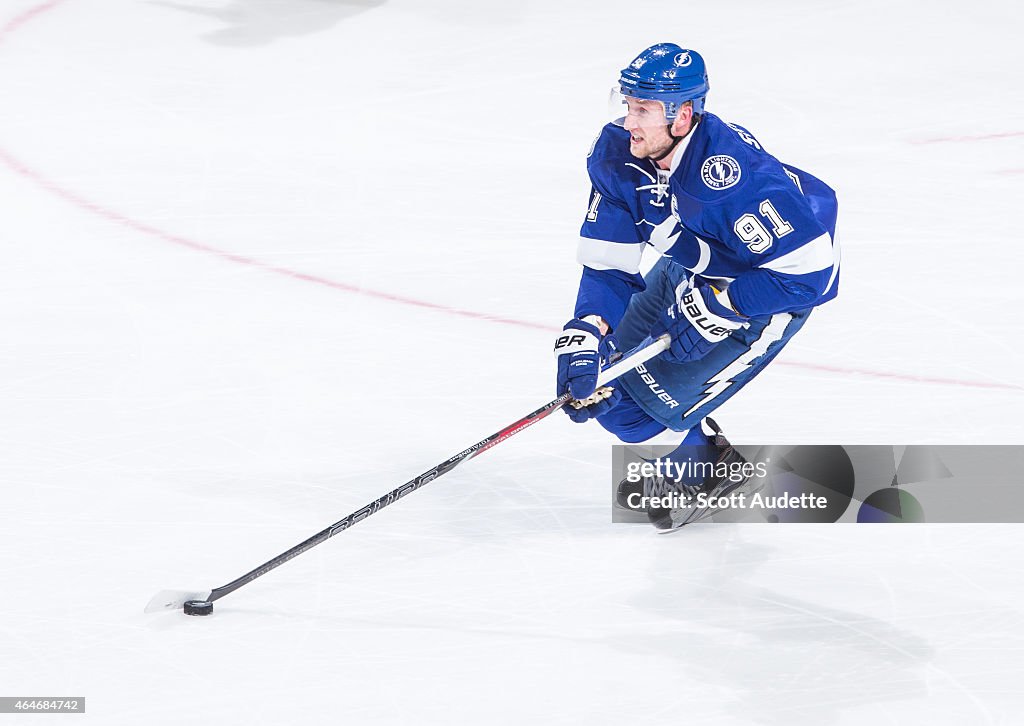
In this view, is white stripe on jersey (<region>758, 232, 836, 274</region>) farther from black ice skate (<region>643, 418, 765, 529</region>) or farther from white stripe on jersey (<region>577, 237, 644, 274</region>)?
black ice skate (<region>643, 418, 765, 529</region>)

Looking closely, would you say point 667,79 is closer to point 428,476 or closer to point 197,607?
point 428,476

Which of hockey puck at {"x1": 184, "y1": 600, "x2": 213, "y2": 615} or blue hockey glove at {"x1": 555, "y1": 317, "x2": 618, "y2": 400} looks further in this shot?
blue hockey glove at {"x1": 555, "y1": 317, "x2": 618, "y2": 400}

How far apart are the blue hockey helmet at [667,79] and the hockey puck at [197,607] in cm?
143

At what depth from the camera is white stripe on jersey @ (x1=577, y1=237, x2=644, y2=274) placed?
133 inches

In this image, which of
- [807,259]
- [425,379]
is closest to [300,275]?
[425,379]

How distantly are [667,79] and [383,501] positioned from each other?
1.13 metres

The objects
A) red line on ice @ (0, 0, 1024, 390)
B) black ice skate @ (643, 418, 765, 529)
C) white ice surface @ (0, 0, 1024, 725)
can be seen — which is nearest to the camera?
white ice surface @ (0, 0, 1024, 725)

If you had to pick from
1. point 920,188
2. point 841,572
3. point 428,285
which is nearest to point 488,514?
point 841,572

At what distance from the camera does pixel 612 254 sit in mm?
3391

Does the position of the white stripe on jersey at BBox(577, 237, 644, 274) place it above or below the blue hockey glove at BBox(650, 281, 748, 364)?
above

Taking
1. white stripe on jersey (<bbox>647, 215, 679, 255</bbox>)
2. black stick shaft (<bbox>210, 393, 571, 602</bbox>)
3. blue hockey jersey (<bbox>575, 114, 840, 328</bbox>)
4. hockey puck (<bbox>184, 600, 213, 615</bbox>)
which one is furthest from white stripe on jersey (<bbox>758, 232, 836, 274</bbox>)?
hockey puck (<bbox>184, 600, 213, 615</bbox>)

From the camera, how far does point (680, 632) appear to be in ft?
10.0

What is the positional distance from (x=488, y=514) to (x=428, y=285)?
1502 mm

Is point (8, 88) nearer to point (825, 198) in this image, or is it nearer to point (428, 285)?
point (428, 285)
